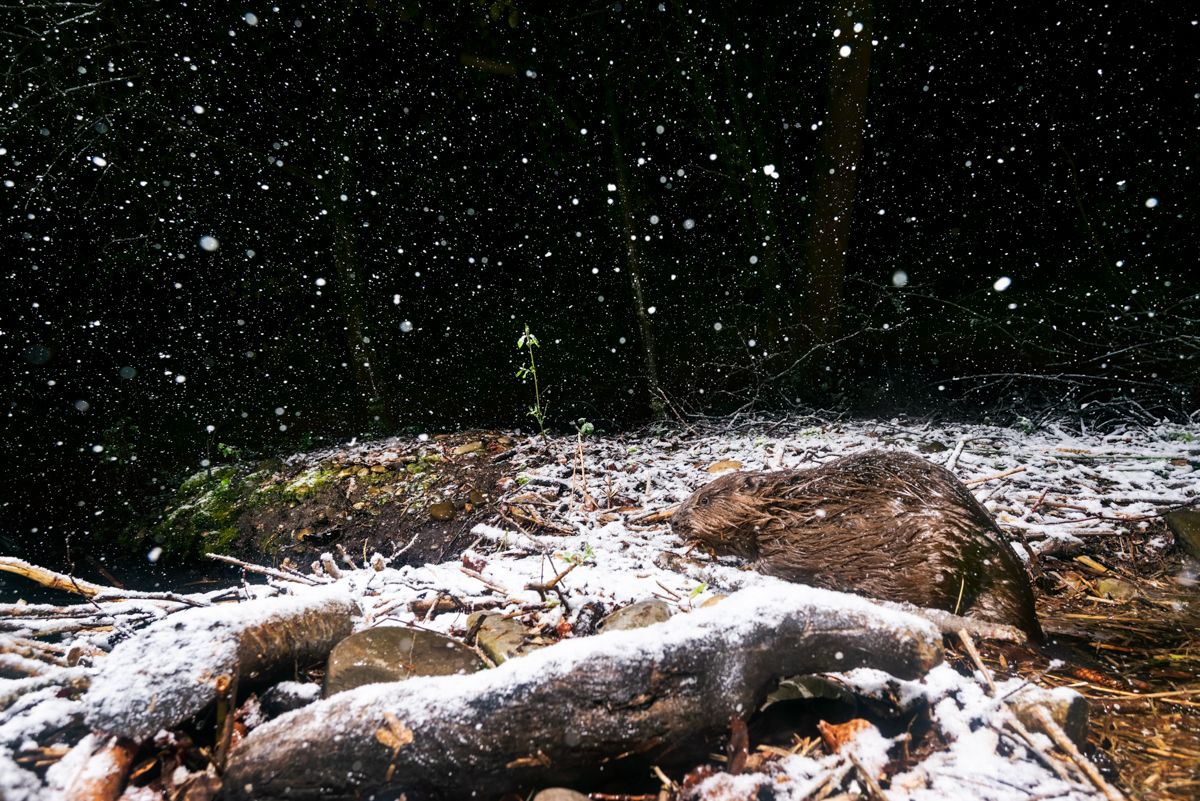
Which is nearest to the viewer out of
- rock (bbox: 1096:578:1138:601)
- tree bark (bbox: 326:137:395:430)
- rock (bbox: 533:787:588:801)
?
rock (bbox: 533:787:588:801)

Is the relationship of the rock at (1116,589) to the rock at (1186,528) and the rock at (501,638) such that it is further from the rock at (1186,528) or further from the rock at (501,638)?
the rock at (501,638)

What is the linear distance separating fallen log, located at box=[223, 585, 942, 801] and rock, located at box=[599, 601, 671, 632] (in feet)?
1.50

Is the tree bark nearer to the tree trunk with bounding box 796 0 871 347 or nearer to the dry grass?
the tree trunk with bounding box 796 0 871 347

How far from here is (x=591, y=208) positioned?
357 inches

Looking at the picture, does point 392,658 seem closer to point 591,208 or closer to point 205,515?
point 205,515

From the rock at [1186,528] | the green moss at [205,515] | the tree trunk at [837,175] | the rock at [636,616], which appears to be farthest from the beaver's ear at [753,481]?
the green moss at [205,515]

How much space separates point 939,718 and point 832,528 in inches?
43.4

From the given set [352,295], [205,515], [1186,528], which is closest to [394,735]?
[1186,528]

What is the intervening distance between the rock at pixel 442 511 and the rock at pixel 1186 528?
4.73 m

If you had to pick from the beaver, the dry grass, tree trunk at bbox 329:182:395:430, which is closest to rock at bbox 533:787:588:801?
the dry grass

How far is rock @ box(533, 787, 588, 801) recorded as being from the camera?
3.46 feet

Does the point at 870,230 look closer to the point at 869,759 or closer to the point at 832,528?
the point at 832,528

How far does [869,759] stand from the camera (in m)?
1.15

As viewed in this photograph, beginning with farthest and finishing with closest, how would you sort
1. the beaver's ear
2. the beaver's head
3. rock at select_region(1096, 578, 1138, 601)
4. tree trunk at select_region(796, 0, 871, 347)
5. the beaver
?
tree trunk at select_region(796, 0, 871, 347), the beaver's ear, the beaver's head, rock at select_region(1096, 578, 1138, 601), the beaver
